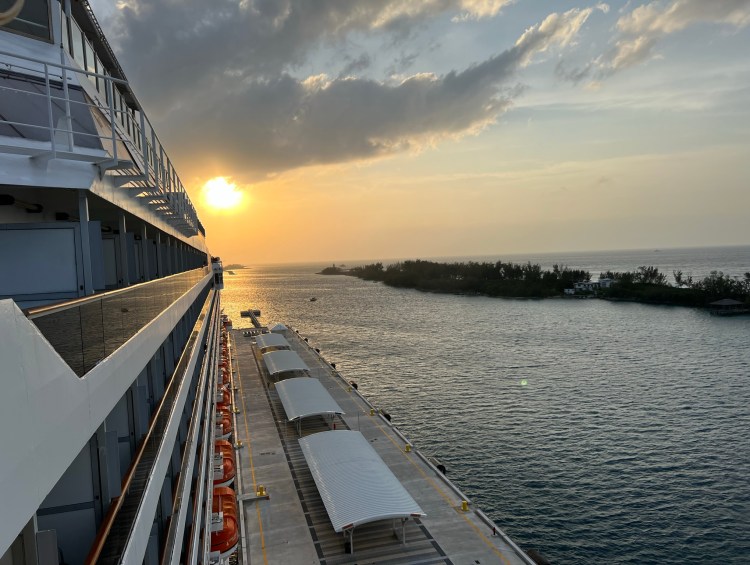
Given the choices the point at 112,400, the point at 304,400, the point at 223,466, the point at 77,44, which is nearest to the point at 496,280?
the point at 304,400

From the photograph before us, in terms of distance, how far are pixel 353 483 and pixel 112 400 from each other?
16.0 m

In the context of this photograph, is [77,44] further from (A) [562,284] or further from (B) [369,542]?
(A) [562,284]

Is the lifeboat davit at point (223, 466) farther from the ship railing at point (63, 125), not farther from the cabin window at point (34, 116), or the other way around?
the cabin window at point (34, 116)

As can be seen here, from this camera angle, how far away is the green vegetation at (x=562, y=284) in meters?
103

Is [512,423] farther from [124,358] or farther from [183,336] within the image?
[124,358]

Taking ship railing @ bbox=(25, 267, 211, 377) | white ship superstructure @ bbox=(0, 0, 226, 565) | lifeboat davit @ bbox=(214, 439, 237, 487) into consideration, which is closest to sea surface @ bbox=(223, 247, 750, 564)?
lifeboat davit @ bbox=(214, 439, 237, 487)

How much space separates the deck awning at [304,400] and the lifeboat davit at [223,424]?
332 centimetres

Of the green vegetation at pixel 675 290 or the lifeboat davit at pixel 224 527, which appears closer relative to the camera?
the lifeboat davit at pixel 224 527

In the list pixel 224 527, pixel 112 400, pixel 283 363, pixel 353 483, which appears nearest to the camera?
pixel 112 400

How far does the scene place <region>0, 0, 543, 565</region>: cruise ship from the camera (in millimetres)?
4043

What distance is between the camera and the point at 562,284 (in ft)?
438

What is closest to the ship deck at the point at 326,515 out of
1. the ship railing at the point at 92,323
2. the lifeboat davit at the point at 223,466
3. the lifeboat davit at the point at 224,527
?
the lifeboat davit at the point at 223,466

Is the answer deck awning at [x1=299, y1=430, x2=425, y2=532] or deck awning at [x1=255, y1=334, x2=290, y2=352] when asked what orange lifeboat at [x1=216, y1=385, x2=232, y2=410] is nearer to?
deck awning at [x1=299, y1=430, x2=425, y2=532]

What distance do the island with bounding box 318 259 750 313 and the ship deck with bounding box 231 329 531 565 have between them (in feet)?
299
